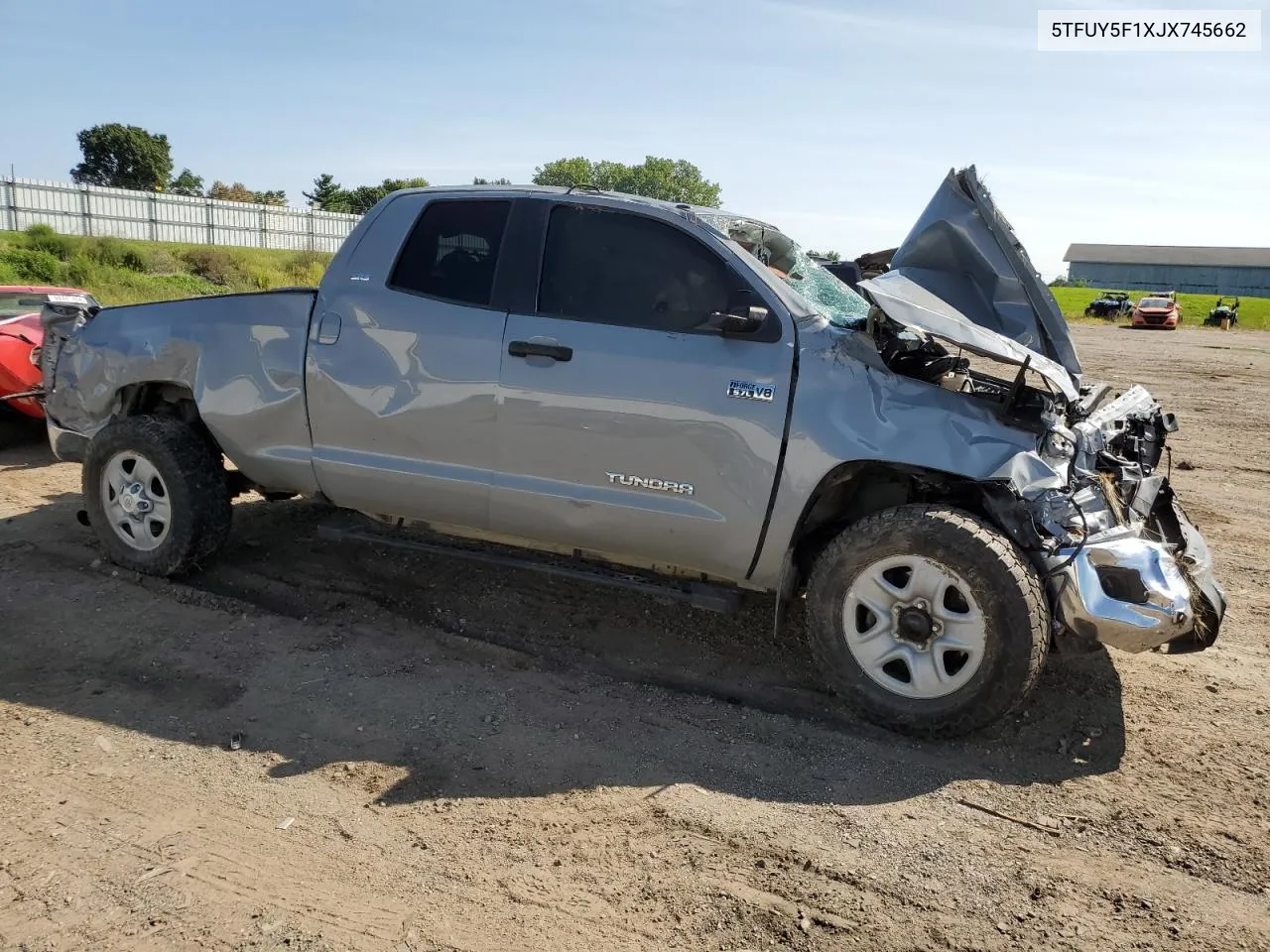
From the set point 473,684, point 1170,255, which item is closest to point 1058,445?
point 473,684

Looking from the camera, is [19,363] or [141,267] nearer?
[19,363]

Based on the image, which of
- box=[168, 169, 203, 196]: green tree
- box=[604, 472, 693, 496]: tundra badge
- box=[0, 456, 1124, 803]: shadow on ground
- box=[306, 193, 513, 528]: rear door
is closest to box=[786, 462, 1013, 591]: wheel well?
box=[604, 472, 693, 496]: tundra badge

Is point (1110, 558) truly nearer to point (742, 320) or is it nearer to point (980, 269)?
point (980, 269)

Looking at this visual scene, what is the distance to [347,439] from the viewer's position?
15.4 ft

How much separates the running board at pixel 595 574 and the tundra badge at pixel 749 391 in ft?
2.84

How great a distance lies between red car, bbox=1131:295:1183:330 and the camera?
39781 millimetres

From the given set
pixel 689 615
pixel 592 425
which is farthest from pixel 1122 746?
pixel 592 425

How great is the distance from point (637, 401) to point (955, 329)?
1.31m

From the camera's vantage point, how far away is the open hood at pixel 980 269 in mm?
4340

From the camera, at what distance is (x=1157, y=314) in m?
39.9

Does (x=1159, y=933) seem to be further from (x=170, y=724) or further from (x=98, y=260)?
(x=98, y=260)

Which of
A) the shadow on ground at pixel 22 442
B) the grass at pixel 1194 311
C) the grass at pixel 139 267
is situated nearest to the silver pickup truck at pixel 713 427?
the shadow on ground at pixel 22 442

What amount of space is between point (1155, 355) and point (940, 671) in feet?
75.9

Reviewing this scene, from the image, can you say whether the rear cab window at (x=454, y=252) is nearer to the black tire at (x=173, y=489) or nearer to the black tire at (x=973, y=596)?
the black tire at (x=173, y=489)
